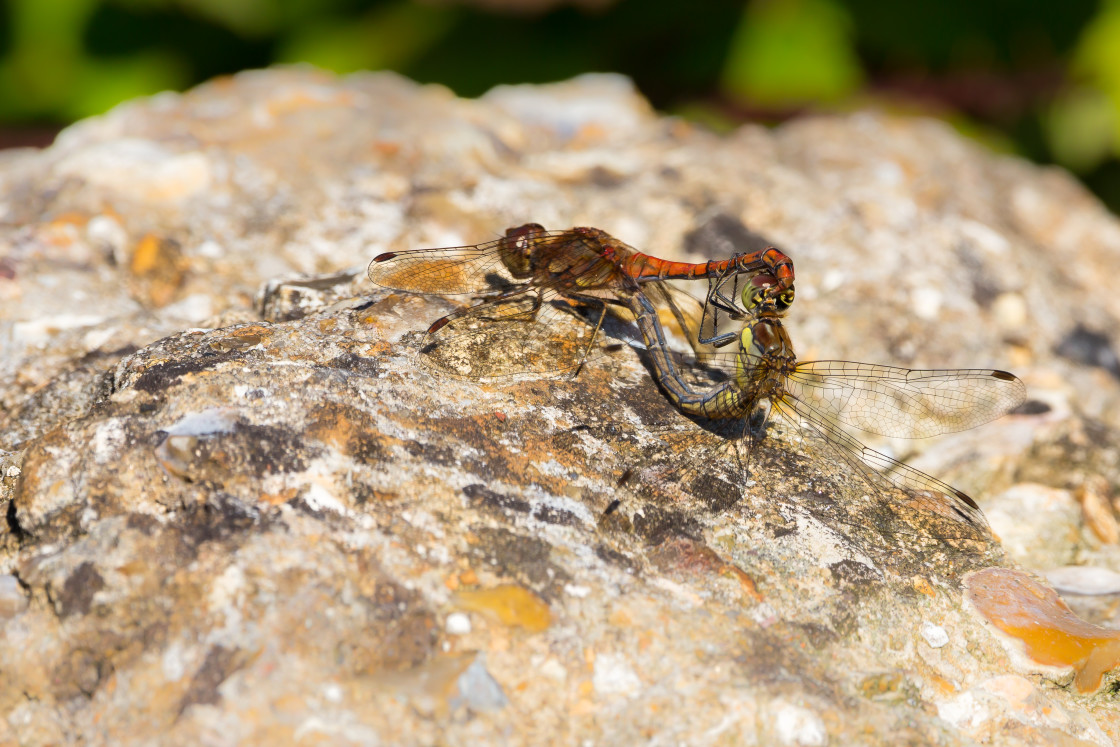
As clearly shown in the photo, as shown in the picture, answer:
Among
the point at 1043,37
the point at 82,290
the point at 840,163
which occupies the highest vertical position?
the point at 1043,37

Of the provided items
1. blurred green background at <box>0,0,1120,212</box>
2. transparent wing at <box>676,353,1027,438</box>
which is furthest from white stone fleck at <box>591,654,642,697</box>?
blurred green background at <box>0,0,1120,212</box>

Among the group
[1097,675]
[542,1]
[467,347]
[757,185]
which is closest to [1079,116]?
[757,185]

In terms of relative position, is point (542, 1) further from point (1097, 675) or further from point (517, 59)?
point (1097, 675)

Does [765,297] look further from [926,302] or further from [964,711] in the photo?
[964,711]

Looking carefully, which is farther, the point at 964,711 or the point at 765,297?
the point at 765,297

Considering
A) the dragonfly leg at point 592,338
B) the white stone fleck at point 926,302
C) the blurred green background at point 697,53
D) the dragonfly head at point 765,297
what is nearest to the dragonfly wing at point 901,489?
the dragonfly head at point 765,297

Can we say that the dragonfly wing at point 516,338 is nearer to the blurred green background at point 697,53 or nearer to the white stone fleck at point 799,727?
the white stone fleck at point 799,727

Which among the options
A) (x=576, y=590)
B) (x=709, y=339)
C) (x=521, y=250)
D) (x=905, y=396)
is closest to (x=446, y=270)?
(x=521, y=250)

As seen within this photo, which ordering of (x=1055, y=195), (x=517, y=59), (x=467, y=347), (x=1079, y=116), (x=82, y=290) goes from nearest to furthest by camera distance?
(x=467, y=347) → (x=82, y=290) → (x=1055, y=195) → (x=1079, y=116) → (x=517, y=59)
